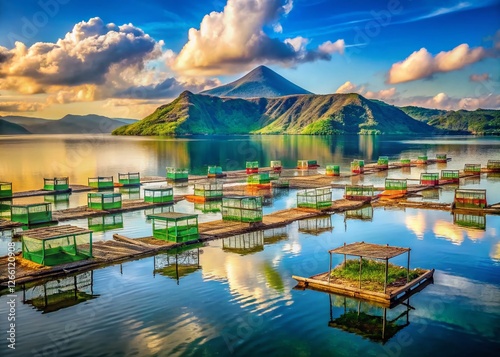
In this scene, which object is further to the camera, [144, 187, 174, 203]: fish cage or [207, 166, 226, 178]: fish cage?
[207, 166, 226, 178]: fish cage

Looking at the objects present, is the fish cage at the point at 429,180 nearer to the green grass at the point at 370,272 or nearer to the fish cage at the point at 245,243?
the fish cage at the point at 245,243

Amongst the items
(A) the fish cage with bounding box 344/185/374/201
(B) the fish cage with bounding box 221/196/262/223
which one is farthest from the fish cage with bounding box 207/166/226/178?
(B) the fish cage with bounding box 221/196/262/223

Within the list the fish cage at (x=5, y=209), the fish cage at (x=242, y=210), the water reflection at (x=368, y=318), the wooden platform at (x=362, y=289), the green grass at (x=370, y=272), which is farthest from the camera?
the fish cage at (x=5, y=209)

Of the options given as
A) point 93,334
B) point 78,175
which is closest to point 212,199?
point 93,334

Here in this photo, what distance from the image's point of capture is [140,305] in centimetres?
2772

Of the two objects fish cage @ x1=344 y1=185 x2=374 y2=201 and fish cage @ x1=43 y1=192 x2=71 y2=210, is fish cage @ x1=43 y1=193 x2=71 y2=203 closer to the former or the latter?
fish cage @ x1=43 y1=192 x2=71 y2=210

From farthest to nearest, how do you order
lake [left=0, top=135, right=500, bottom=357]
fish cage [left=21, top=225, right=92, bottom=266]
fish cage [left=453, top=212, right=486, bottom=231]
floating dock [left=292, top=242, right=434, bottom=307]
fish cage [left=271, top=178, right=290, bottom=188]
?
fish cage [left=271, top=178, right=290, bottom=188], fish cage [left=453, top=212, right=486, bottom=231], fish cage [left=21, top=225, right=92, bottom=266], floating dock [left=292, top=242, right=434, bottom=307], lake [left=0, top=135, right=500, bottom=357]

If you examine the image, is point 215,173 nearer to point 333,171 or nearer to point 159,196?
point 333,171

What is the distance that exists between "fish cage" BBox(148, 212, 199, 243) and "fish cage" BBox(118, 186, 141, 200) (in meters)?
28.4

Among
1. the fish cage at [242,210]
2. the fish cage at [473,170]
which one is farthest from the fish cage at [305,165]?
the fish cage at [242,210]

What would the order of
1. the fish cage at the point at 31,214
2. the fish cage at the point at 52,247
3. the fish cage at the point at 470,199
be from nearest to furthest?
the fish cage at the point at 52,247, the fish cage at the point at 31,214, the fish cage at the point at 470,199

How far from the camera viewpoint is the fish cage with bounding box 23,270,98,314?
27.6 meters

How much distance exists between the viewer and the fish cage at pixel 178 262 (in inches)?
1313

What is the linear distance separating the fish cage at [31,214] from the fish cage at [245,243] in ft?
62.9
